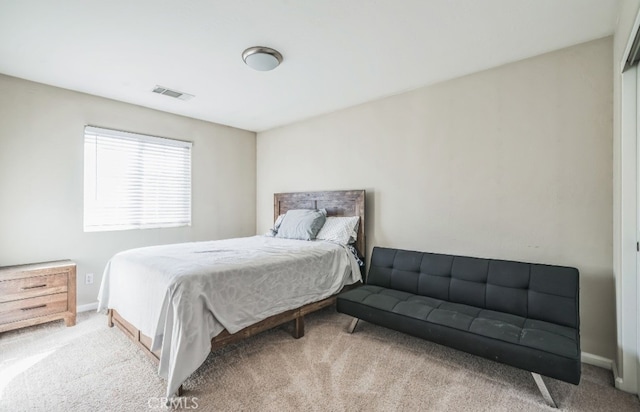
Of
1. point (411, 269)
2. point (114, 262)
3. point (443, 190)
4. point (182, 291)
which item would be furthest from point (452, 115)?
point (114, 262)

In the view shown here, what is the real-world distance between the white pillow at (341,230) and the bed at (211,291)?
0.47 feet

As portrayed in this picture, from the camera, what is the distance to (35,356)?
2320 mm

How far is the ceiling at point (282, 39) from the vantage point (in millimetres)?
1898

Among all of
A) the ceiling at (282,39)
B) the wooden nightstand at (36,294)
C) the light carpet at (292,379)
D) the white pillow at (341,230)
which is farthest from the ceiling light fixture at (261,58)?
the wooden nightstand at (36,294)

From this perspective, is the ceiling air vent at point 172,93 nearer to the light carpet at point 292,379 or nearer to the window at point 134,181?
the window at point 134,181

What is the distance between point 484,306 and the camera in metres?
2.42

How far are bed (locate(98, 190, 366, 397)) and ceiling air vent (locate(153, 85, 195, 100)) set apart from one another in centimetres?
167

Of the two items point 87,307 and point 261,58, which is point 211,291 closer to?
point 261,58

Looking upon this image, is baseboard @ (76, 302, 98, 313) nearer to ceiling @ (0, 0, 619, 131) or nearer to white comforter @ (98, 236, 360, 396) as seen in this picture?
white comforter @ (98, 236, 360, 396)

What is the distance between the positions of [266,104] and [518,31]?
2566 millimetres

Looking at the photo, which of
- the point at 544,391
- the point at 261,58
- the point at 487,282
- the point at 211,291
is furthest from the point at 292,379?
the point at 261,58

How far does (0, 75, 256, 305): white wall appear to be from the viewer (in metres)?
2.90

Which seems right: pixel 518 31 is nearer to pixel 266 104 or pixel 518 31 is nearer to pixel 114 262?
pixel 266 104

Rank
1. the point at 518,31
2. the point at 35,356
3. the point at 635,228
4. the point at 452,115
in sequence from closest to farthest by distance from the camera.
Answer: the point at 635,228, the point at 518,31, the point at 35,356, the point at 452,115
